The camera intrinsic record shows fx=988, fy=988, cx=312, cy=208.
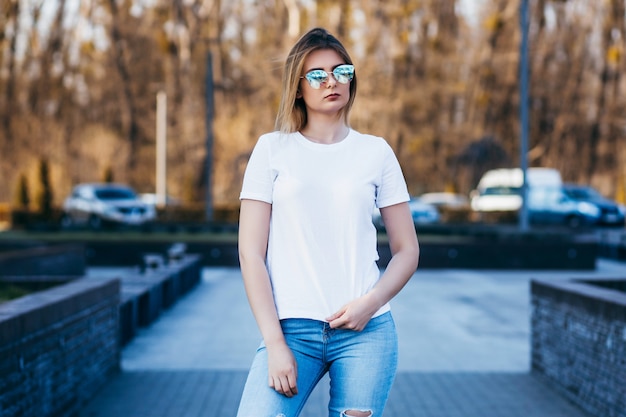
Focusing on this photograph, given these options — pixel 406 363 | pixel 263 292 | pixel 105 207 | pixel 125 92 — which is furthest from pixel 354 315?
pixel 125 92

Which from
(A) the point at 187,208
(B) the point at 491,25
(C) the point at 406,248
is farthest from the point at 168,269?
(B) the point at 491,25

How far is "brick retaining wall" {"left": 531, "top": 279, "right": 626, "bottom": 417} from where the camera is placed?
6137 millimetres

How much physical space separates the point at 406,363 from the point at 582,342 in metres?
2.20

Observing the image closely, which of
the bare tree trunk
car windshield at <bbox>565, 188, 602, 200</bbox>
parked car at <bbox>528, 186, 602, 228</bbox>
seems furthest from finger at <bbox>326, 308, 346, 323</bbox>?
the bare tree trunk

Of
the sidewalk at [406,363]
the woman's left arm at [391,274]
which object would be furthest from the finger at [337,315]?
the sidewalk at [406,363]

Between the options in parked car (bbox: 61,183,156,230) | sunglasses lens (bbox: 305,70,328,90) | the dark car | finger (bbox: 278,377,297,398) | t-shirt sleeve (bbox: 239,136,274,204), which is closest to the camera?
finger (bbox: 278,377,297,398)

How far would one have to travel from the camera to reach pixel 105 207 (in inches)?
1319

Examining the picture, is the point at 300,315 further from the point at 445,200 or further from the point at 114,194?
the point at 445,200

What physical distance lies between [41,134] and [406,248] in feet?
143

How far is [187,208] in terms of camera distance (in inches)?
1505

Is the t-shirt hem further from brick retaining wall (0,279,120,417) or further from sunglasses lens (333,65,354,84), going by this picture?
brick retaining wall (0,279,120,417)

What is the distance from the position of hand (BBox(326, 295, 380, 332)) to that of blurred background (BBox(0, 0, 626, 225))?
1486 inches

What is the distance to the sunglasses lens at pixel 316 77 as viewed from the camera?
306cm

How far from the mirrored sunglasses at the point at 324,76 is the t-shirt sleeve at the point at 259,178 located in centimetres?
25
